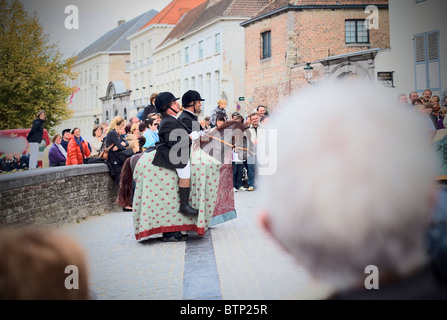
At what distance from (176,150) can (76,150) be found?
6.58 m

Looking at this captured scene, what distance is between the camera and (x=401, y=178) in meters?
1.28

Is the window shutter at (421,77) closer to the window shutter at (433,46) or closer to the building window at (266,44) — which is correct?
the window shutter at (433,46)

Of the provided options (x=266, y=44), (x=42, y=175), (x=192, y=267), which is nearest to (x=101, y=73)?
(x=266, y=44)

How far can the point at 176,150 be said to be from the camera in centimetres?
818

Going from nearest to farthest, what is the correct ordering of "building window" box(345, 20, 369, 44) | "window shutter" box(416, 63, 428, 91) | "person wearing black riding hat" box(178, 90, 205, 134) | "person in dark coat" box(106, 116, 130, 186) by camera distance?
"person wearing black riding hat" box(178, 90, 205, 134), "person in dark coat" box(106, 116, 130, 186), "window shutter" box(416, 63, 428, 91), "building window" box(345, 20, 369, 44)

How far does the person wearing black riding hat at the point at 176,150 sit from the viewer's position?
819cm

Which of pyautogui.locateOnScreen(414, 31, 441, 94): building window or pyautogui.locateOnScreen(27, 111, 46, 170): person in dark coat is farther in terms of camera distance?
pyautogui.locateOnScreen(414, 31, 441, 94): building window

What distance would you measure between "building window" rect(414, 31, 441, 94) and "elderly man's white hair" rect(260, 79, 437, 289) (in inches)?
905

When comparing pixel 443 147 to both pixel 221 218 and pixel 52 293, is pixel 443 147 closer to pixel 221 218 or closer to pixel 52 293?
pixel 221 218

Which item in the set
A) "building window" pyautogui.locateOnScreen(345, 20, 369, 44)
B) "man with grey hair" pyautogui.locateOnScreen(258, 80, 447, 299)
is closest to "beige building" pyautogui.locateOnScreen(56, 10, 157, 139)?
"building window" pyautogui.locateOnScreen(345, 20, 369, 44)

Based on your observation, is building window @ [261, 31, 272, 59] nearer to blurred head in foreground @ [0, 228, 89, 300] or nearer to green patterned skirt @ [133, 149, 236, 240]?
green patterned skirt @ [133, 149, 236, 240]

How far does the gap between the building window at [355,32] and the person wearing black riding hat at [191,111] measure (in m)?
29.8

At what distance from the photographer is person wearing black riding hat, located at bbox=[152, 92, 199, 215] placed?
8188mm

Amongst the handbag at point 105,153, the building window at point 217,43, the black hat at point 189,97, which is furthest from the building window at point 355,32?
the black hat at point 189,97
